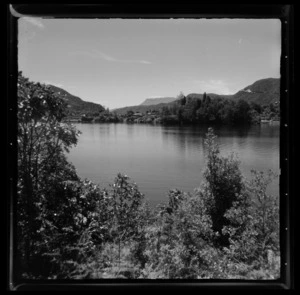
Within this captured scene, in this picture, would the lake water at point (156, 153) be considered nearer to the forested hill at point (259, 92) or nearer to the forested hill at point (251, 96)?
the forested hill at point (251, 96)

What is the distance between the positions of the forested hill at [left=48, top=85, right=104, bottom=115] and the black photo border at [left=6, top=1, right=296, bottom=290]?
5.95ft

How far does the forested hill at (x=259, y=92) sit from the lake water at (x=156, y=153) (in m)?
0.31

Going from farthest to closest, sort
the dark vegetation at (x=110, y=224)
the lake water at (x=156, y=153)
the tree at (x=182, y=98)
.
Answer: the tree at (x=182, y=98)
the lake water at (x=156, y=153)
the dark vegetation at (x=110, y=224)

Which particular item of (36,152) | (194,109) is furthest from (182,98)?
(36,152)

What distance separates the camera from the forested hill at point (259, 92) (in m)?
3.41

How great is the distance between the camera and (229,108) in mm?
3748

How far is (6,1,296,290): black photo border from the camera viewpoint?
1349 millimetres

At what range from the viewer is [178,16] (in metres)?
1.41

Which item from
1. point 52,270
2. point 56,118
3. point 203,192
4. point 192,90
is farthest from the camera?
point 203,192

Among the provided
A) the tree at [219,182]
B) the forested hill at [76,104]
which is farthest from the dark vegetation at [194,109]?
the tree at [219,182]

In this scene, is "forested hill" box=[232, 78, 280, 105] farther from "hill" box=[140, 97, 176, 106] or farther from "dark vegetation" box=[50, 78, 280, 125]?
"hill" box=[140, 97, 176, 106]

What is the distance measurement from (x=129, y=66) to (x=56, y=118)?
50.7 inches
